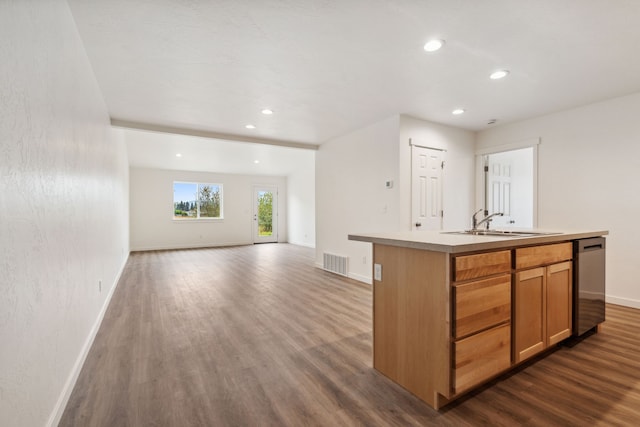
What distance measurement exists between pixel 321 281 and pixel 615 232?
387 cm

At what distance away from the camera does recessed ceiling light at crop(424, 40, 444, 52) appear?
2.40 meters

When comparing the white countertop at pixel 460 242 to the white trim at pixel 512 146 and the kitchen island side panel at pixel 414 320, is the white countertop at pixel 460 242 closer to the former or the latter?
the kitchen island side panel at pixel 414 320

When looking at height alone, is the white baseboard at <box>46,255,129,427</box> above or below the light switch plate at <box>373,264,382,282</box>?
below

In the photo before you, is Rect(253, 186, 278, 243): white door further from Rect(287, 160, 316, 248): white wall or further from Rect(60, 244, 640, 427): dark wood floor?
Rect(60, 244, 640, 427): dark wood floor

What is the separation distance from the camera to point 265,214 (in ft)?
35.8

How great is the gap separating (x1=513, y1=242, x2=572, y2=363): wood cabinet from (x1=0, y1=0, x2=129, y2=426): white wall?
2625mm

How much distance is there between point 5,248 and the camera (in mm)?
1109

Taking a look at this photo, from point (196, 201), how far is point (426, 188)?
7699mm

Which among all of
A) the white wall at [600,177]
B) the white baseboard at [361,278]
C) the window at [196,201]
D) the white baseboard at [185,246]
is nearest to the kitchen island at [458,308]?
the white wall at [600,177]

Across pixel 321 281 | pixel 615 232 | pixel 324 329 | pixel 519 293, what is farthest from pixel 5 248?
pixel 615 232

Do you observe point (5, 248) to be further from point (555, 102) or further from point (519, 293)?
point (555, 102)

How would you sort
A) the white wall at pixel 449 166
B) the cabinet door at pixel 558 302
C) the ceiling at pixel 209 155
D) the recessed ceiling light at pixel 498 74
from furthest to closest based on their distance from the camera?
the ceiling at pixel 209 155, the white wall at pixel 449 166, the recessed ceiling light at pixel 498 74, the cabinet door at pixel 558 302

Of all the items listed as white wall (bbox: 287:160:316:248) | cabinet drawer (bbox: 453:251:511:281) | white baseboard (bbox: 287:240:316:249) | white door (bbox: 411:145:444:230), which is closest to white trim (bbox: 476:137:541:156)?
white door (bbox: 411:145:444:230)

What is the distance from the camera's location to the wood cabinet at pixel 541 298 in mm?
2008
